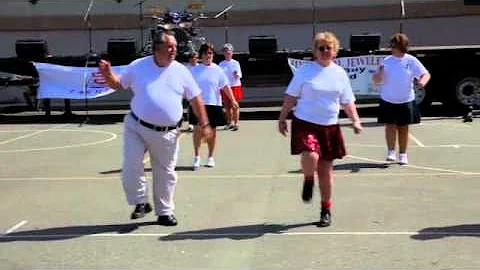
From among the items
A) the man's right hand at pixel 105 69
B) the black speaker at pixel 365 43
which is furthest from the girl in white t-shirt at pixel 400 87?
the black speaker at pixel 365 43

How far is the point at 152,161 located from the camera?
7441 mm

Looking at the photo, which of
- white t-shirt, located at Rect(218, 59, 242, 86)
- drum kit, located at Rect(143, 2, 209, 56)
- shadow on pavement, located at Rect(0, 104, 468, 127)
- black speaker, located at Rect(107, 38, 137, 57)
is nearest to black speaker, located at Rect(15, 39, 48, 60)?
shadow on pavement, located at Rect(0, 104, 468, 127)

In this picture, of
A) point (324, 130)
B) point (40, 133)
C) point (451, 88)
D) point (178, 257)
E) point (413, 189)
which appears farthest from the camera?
point (451, 88)

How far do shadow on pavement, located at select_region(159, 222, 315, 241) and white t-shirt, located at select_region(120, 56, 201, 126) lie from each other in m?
1.04

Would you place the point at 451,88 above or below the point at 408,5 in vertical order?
below

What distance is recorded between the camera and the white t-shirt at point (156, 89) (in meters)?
7.21

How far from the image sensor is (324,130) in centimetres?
726

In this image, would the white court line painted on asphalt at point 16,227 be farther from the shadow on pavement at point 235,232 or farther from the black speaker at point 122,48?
the black speaker at point 122,48

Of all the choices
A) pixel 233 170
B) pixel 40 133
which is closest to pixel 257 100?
pixel 40 133

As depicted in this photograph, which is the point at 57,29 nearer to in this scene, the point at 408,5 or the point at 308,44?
the point at 308,44

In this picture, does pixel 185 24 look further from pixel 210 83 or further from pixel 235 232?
pixel 235 232

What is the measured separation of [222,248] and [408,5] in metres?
22.3

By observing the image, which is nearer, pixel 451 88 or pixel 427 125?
pixel 427 125

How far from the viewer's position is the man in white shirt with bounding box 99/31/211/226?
7.22m
